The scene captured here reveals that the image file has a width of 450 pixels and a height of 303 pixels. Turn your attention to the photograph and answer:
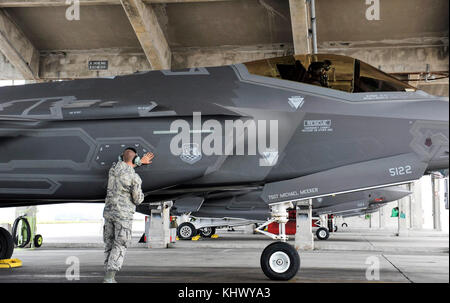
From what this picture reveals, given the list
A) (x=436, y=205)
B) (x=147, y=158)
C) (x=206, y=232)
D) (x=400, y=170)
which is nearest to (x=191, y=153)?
(x=147, y=158)

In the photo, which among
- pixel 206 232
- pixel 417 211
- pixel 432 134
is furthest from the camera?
pixel 417 211

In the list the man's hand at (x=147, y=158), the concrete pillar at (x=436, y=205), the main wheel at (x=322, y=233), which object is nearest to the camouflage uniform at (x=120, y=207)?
the man's hand at (x=147, y=158)

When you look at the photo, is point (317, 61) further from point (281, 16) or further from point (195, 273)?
point (281, 16)

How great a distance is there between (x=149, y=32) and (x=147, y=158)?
8593 mm

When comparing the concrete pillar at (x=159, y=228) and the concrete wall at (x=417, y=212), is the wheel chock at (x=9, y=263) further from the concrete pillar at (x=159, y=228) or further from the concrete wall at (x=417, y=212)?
the concrete wall at (x=417, y=212)

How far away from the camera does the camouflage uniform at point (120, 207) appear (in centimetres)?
542

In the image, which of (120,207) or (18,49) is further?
(18,49)

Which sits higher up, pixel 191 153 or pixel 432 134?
pixel 432 134

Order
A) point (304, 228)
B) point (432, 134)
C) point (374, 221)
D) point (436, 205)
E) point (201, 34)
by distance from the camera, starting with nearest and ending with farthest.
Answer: point (432, 134)
point (304, 228)
point (201, 34)
point (436, 205)
point (374, 221)

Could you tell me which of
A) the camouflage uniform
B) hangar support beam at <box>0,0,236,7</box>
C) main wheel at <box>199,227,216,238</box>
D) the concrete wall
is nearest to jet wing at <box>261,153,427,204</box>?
the camouflage uniform

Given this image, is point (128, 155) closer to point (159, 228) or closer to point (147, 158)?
point (147, 158)

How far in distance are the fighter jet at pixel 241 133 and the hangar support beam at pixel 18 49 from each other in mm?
9557

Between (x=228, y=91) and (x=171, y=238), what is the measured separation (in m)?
11.3

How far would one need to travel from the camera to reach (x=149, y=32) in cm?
1353
